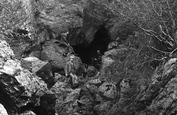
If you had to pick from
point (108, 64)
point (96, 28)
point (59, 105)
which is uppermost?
point (96, 28)

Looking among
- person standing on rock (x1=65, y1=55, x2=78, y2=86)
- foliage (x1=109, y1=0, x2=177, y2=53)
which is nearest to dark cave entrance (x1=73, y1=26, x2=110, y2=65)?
person standing on rock (x1=65, y1=55, x2=78, y2=86)

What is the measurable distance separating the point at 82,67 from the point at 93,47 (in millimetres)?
2113

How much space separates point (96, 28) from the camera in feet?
52.6

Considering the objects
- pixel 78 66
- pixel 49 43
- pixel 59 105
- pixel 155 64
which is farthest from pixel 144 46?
pixel 49 43

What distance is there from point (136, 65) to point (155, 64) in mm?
670

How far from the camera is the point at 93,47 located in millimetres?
16625

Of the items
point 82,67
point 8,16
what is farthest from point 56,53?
point 8,16

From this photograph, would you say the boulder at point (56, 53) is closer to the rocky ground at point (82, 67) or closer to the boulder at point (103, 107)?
the rocky ground at point (82, 67)

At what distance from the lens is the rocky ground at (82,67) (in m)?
7.56

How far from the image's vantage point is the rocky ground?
298 inches

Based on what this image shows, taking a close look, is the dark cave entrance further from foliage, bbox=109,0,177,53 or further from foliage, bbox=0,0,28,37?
foliage, bbox=109,0,177,53

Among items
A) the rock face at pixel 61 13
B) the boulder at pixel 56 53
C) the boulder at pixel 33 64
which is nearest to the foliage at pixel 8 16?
the boulder at pixel 33 64

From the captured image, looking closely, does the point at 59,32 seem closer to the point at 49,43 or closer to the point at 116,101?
the point at 49,43

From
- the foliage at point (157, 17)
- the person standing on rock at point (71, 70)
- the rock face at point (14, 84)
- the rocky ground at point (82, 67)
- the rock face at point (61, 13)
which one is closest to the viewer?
the rocky ground at point (82, 67)
